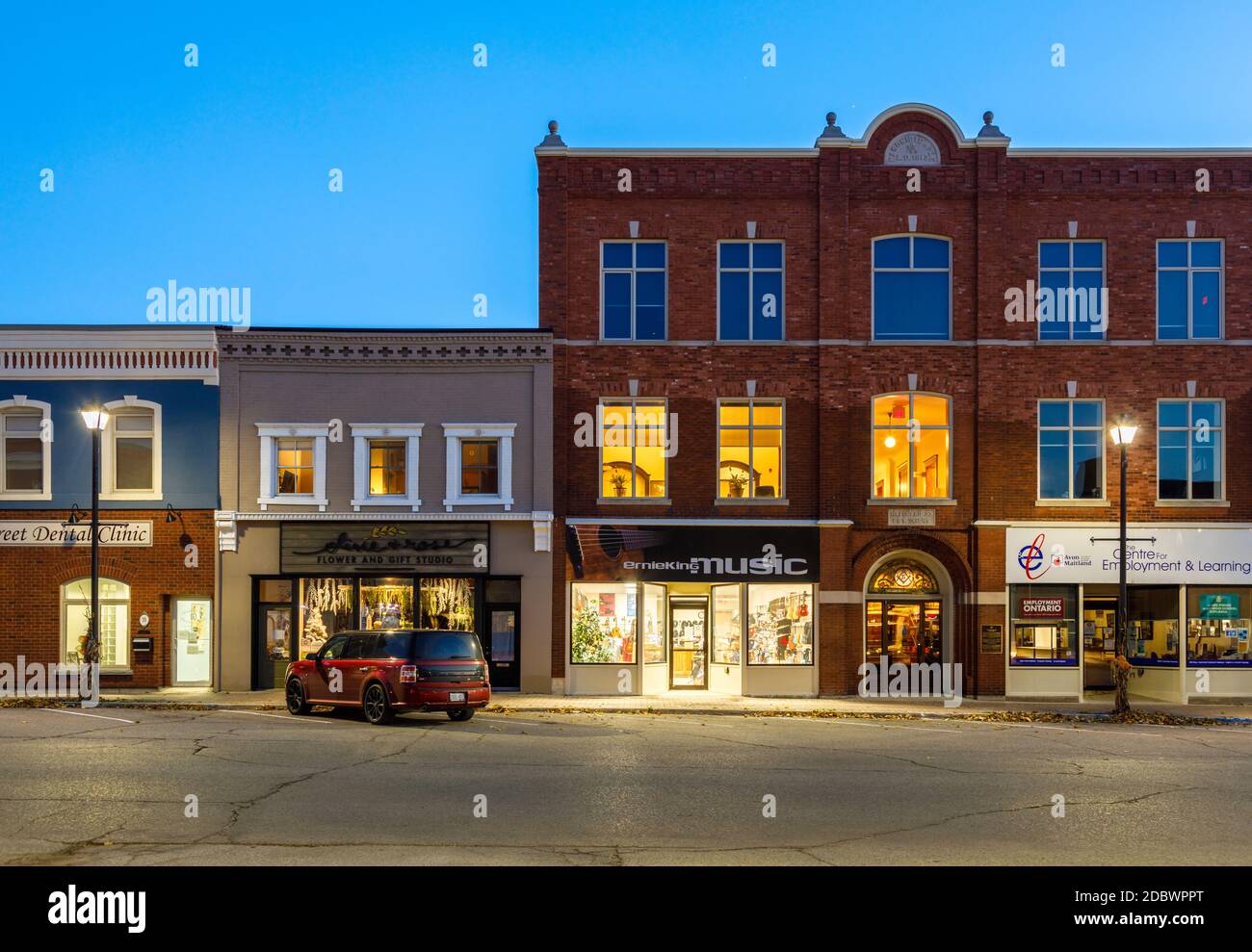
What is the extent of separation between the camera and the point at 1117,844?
10.2 meters

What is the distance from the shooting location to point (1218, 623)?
82.4 ft

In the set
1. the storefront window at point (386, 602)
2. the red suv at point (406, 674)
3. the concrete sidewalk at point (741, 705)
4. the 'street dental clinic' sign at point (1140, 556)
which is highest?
the 'street dental clinic' sign at point (1140, 556)

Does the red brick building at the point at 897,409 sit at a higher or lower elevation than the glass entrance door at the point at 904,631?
higher

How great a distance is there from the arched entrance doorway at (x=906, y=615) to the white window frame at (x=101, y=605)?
1727 cm

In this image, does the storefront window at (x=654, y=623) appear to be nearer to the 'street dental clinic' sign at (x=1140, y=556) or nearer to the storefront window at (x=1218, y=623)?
the 'street dental clinic' sign at (x=1140, y=556)

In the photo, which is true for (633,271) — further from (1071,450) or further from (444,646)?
(1071,450)

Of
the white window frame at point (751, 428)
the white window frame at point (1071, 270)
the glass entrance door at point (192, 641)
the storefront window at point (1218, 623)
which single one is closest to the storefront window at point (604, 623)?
the white window frame at point (751, 428)

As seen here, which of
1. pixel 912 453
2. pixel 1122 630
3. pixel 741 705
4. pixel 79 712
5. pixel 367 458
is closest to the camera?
pixel 79 712

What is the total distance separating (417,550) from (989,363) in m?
14.0

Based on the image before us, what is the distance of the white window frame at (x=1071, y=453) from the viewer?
82.6 feet

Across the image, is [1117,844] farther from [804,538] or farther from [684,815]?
→ [804,538]

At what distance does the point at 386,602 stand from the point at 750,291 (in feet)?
37.1

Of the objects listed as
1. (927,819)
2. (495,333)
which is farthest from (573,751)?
(495,333)

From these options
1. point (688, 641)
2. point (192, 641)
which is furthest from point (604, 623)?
point (192, 641)
